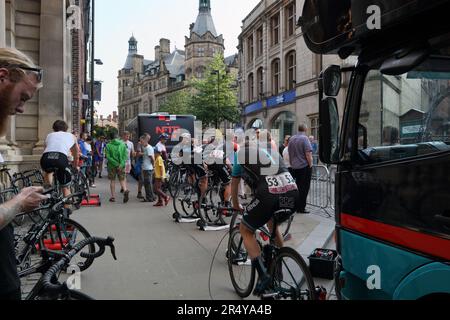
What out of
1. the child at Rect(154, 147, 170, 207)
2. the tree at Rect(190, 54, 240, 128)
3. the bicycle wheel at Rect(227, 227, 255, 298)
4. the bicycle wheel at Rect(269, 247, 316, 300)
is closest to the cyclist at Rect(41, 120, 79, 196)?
the child at Rect(154, 147, 170, 207)

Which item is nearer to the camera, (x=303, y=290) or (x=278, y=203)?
(x=303, y=290)

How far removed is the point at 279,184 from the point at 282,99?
31150mm

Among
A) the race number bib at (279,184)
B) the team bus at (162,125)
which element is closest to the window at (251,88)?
the team bus at (162,125)

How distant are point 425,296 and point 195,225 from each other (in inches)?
276

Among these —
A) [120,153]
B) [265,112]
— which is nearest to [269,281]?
[120,153]

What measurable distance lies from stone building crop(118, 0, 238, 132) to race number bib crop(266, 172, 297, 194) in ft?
318

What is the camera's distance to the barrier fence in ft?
32.2

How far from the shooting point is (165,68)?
118m

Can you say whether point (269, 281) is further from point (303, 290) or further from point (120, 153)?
point (120, 153)

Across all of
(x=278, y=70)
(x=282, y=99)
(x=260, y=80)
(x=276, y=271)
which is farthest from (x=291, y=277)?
(x=260, y=80)

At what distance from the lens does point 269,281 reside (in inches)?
150

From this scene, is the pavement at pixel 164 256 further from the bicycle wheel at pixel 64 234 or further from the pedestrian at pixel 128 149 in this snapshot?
the pedestrian at pixel 128 149

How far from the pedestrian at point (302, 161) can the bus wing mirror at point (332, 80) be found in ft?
22.1
